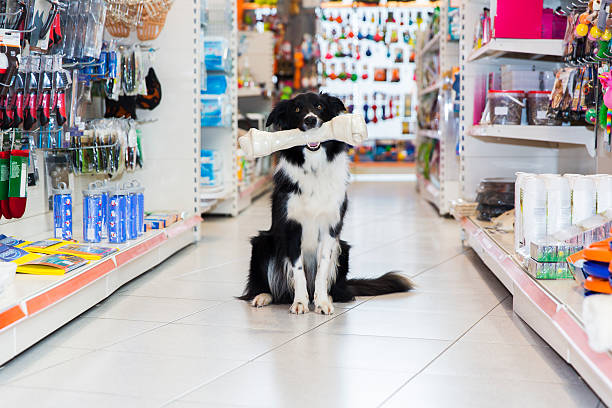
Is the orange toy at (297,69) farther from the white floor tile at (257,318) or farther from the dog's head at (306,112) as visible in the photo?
the white floor tile at (257,318)

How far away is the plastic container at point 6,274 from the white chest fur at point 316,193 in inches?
48.2

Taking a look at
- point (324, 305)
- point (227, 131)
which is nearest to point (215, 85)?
point (227, 131)

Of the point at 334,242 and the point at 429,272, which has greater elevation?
the point at 334,242

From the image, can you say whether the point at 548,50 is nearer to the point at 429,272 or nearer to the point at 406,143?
the point at 429,272

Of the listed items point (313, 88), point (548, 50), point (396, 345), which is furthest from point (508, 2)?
point (313, 88)

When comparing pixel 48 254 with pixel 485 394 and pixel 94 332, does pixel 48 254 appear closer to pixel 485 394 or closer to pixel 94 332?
pixel 94 332

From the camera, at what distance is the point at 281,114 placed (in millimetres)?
3461

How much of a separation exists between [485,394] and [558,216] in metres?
1.09

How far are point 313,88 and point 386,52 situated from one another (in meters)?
1.61

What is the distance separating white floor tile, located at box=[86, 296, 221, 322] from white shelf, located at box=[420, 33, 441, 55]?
14.7 ft

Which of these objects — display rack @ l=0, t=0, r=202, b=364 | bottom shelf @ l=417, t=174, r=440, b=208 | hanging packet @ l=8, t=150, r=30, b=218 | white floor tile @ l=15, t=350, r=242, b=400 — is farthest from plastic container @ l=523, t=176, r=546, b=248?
bottom shelf @ l=417, t=174, r=440, b=208

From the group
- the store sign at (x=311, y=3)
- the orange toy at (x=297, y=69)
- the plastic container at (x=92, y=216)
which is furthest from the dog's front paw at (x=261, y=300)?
the store sign at (x=311, y=3)

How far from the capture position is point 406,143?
12102mm

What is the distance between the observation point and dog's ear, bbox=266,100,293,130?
136 inches
